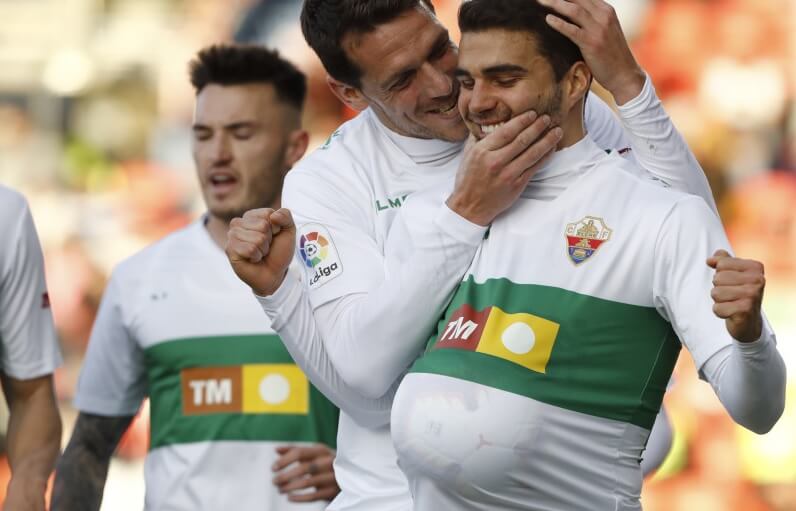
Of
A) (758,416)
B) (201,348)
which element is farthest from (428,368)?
(201,348)

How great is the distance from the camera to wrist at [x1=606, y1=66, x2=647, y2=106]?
115 inches

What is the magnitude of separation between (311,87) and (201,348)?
3195mm

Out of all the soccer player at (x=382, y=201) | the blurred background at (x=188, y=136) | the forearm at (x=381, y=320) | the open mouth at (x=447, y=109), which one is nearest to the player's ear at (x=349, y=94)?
the soccer player at (x=382, y=201)

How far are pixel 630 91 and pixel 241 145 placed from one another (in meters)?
2.01

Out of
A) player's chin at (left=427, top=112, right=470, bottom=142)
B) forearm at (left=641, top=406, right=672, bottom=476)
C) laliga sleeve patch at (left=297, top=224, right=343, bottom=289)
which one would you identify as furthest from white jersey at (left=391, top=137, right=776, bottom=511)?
forearm at (left=641, top=406, right=672, bottom=476)

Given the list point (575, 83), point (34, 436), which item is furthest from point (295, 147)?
point (575, 83)

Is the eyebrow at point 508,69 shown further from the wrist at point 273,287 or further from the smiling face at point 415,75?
the wrist at point 273,287

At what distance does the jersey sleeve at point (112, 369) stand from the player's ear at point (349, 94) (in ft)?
4.06

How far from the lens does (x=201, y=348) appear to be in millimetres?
4449

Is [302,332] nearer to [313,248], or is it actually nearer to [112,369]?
[313,248]

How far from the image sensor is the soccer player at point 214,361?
A: 14.1 feet

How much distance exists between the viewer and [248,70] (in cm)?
486

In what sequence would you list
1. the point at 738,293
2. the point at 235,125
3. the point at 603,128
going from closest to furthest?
the point at 738,293
the point at 603,128
the point at 235,125

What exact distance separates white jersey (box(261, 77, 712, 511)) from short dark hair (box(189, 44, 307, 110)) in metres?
1.27
